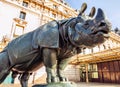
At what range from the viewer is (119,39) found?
79.4ft

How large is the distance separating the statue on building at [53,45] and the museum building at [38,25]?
916 centimetres

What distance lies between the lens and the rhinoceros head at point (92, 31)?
0.89 m

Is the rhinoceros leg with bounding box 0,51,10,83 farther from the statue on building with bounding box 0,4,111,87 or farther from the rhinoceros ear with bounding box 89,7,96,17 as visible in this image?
the rhinoceros ear with bounding box 89,7,96,17

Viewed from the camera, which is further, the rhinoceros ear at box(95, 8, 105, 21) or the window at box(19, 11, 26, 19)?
the window at box(19, 11, 26, 19)

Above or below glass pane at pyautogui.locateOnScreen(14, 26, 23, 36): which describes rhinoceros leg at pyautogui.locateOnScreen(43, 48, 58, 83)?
below

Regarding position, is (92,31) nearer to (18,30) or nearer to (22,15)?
(18,30)

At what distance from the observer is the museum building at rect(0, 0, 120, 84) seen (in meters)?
11.2

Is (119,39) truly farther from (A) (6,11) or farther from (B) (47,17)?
(A) (6,11)

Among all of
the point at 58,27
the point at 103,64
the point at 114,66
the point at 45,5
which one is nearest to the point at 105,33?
the point at 58,27

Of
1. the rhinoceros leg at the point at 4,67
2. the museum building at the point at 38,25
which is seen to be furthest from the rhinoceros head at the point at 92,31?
the museum building at the point at 38,25

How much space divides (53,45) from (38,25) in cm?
1280

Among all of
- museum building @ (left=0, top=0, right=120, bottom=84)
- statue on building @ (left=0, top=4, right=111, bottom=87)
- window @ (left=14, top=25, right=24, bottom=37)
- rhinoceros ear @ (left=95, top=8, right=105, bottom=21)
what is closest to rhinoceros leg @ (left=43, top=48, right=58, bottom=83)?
statue on building @ (left=0, top=4, right=111, bottom=87)

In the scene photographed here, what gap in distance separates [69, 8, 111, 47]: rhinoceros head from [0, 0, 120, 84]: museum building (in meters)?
9.47

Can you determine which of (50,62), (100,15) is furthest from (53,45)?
(100,15)
